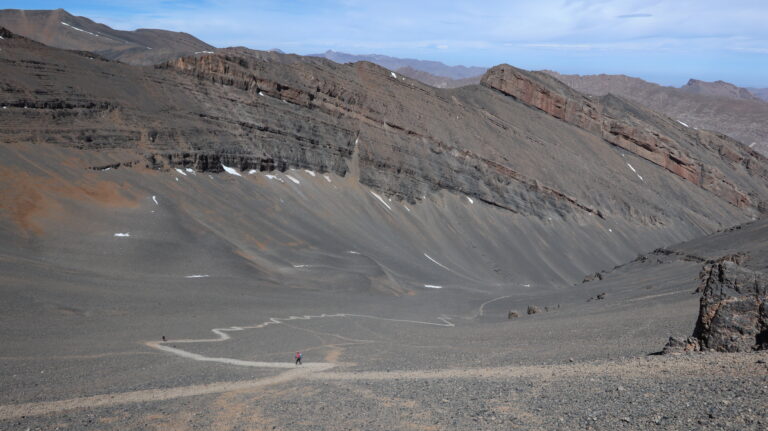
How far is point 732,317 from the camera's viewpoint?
16344 mm

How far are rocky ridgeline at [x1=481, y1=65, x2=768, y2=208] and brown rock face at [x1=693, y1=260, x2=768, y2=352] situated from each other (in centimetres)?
9305

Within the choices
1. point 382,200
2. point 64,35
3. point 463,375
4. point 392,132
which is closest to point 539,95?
point 392,132

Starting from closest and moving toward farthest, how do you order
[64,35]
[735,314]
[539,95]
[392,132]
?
1. [735,314]
2. [392,132]
3. [539,95]
4. [64,35]

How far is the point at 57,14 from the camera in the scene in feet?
626

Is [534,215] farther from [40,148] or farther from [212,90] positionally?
[40,148]

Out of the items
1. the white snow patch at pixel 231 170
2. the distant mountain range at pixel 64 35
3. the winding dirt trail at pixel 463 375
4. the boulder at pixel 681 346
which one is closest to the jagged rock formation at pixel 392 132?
the white snow patch at pixel 231 170

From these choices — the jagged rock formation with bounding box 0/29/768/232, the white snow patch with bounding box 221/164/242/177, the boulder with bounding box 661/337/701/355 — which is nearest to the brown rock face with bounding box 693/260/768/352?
the boulder with bounding box 661/337/701/355

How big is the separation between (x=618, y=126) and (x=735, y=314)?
103m

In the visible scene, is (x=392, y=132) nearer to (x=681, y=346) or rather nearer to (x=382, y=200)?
(x=382, y=200)

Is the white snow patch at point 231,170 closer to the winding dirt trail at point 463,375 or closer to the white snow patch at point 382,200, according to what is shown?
the white snow patch at point 382,200

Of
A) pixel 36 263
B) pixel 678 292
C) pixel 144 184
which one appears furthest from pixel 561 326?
pixel 144 184

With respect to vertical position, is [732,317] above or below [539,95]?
below

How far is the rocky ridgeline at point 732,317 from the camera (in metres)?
16.0

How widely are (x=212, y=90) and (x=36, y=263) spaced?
35.5 m
